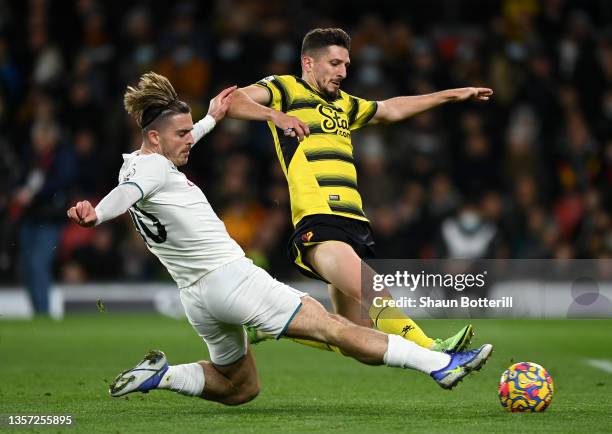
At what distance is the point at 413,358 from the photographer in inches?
275

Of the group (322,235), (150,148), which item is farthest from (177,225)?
(322,235)

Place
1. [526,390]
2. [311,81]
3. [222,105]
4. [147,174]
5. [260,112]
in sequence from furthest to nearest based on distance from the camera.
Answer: [311,81] → [222,105] → [260,112] → [526,390] → [147,174]

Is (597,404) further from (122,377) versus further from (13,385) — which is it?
(13,385)

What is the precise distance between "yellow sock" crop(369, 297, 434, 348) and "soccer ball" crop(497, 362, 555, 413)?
82cm

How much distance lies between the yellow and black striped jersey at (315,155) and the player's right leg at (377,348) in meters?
1.29

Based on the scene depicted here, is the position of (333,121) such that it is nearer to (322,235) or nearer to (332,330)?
(322,235)

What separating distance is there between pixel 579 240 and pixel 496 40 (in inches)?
131

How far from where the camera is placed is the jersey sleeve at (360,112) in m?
8.72

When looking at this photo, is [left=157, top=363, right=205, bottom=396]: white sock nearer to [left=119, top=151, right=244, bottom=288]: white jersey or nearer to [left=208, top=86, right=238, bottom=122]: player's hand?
[left=119, top=151, right=244, bottom=288]: white jersey

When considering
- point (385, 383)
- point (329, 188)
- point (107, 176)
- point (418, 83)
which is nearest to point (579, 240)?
point (418, 83)

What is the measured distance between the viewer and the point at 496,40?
17.9 metres

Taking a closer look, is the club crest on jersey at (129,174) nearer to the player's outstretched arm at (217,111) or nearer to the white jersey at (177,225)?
the white jersey at (177,225)

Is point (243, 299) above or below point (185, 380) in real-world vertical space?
above

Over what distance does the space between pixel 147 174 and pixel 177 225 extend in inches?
14.4
